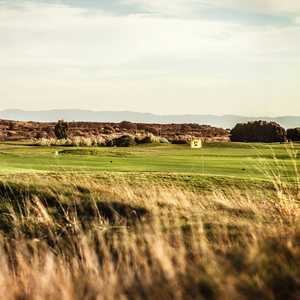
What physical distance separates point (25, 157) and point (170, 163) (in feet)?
16.8

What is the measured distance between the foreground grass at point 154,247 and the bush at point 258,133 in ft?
117

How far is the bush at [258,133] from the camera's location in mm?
46938

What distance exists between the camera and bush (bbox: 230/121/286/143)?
4694 cm

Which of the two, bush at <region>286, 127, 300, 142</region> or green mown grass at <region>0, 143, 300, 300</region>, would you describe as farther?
bush at <region>286, 127, 300, 142</region>

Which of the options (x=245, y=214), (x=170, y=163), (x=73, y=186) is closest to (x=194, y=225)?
(x=245, y=214)

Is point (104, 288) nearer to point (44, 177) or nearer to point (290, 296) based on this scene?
point (290, 296)

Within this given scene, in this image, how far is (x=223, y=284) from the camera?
5.39 m

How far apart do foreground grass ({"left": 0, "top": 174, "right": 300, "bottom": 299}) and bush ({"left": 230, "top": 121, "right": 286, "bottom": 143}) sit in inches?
1406

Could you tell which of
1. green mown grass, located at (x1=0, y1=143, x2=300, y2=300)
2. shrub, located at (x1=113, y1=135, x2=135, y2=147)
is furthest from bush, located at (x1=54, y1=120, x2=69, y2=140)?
green mown grass, located at (x1=0, y1=143, x2=300, y2=300)

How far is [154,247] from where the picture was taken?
6.20 meters

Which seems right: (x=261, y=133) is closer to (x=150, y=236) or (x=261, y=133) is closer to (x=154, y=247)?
(x=150, y=236)

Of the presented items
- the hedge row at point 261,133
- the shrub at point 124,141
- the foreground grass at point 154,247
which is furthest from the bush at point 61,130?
Answer: the foreground grass at point 154,247

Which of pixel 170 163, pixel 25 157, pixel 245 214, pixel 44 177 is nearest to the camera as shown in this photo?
pixel 245 214

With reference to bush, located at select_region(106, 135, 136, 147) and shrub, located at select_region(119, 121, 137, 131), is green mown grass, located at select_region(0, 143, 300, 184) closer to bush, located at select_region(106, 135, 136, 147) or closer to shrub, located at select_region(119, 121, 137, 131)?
bush, located at select_region(106, 135, 136, 147)
